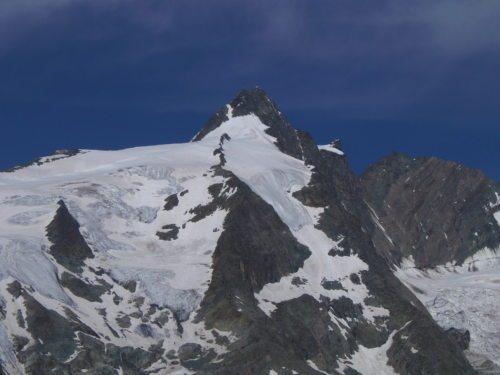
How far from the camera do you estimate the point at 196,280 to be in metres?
142

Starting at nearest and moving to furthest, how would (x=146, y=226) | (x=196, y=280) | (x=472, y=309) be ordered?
(x=196, y=280) → (x=146, y=226) → (x=472, y=309)

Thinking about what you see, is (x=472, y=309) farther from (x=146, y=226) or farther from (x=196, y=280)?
(x=196, y=280)

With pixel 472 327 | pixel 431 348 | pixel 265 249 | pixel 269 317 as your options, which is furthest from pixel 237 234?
pixel 472 327

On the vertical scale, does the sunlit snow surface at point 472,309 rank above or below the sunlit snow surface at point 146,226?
below

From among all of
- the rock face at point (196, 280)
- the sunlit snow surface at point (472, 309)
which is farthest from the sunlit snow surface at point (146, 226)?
the sunlit snow surface at point (472, 309)

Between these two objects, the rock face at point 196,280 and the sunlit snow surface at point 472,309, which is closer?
the rock face at point 196,280

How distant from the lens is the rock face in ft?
406

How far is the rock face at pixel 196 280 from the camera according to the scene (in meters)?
124

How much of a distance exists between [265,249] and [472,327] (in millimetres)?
35582

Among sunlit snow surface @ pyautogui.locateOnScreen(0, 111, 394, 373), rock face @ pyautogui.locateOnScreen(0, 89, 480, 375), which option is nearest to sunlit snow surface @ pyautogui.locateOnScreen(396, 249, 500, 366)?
rock face @ pyautogui.locateOnScreen(0, 89, 480, 375)

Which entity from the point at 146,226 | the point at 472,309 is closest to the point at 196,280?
the point at 146,226

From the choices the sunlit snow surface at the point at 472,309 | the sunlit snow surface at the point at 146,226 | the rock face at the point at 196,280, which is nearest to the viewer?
the rock face at the point at 196,280

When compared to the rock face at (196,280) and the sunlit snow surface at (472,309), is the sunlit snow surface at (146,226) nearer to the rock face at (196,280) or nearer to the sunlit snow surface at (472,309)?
the rock face at (196,280)

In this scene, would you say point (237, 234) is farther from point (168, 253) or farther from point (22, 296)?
point (22, 296)
